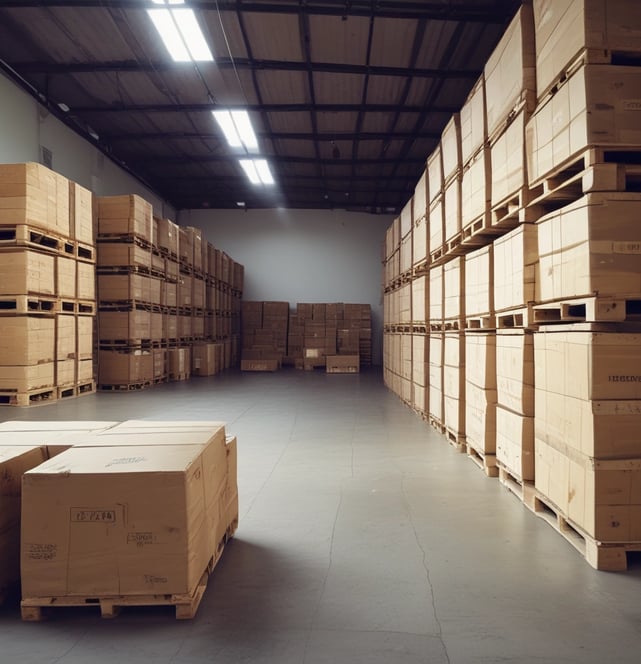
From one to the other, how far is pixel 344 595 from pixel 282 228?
61.5 ft

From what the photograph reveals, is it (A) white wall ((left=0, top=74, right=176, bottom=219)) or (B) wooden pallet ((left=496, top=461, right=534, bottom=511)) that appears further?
(A) white wall ((left=0, top=74, right=176, bottom=219))

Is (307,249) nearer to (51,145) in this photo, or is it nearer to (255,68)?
(51,145)

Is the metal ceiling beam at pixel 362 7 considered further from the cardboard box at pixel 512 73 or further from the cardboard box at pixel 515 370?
the cardboard box at pixel 515 370

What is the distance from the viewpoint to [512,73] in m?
4.13

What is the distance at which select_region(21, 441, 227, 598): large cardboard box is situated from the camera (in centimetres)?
227

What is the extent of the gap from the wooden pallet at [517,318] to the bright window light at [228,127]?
9.56 metres

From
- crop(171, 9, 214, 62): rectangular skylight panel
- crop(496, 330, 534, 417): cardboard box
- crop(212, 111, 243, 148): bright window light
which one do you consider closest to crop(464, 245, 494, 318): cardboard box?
crop(496, 330, 534, 417): cardboard box

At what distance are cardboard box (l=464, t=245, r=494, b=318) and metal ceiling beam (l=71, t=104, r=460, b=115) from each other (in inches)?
293

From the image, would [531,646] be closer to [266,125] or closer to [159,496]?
[159,496]

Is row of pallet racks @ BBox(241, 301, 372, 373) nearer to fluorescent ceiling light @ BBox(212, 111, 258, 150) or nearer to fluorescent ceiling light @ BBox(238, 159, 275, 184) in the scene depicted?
fluorescent ceiling light @ BBox(238, 159, 275, 184)

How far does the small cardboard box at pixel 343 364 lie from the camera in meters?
16.8

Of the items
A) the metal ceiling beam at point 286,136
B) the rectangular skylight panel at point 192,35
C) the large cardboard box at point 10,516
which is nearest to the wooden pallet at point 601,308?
the large cardboard box at point 10,516

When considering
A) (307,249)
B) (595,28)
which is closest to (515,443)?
(595,28)

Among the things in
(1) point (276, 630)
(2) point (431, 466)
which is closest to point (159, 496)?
(1) point (276, 630)
